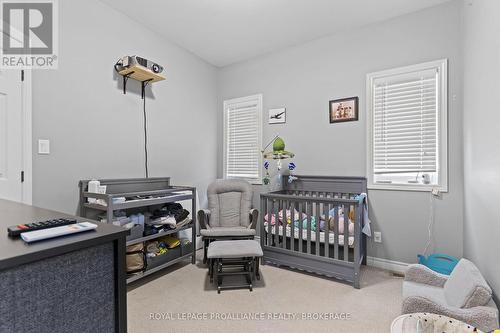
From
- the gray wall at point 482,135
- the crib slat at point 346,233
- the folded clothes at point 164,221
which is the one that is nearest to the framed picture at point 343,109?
the gray wall at point 482,135

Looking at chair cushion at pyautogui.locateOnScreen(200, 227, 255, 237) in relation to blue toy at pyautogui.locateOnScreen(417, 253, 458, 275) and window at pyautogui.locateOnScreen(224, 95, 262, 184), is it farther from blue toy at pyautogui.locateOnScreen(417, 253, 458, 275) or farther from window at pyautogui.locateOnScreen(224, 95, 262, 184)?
blue toy at pyautogui.locateOnScreen(417, 253, 458, 275)

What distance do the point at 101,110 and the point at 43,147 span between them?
24.8 inches

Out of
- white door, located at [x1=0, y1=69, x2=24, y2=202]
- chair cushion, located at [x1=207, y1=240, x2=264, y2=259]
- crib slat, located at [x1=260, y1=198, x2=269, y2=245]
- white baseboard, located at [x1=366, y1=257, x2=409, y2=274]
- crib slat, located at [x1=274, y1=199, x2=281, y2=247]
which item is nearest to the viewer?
white door, located at [x1=0, y1=69, x2=24, y2=202]

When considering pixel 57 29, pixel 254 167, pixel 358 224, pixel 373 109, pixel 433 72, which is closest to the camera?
pixel 57 29

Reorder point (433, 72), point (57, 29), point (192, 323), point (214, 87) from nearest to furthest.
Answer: point (192, 323)
point (57, 29)
point (433, 72)
point (214, 87)

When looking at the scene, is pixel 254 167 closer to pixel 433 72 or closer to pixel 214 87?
pixel 214 87

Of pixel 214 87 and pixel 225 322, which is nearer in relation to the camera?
pixel 225 322

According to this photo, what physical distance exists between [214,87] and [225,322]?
3.31 metres

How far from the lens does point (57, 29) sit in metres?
2.19

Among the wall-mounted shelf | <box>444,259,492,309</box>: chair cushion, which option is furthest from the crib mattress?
the wall-mounted shelf

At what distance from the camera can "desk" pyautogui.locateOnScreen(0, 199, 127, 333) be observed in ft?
1.82

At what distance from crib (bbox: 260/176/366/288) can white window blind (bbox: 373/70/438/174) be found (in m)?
0.43

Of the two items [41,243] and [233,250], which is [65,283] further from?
[233,250]

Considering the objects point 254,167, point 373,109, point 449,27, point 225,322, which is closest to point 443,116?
point 373,109
